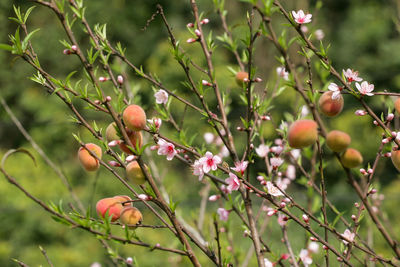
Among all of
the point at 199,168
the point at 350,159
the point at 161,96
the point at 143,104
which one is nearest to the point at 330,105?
the point at 350,159

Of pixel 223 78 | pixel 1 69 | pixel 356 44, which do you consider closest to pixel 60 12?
pixel 223 78

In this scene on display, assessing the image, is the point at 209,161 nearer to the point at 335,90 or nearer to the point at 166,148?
the point at 166,148

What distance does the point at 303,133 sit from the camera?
22.6 inches

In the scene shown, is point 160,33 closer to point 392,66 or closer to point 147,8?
point 147,8

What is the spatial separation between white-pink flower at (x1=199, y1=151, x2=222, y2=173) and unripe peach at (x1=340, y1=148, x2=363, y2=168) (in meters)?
0.25

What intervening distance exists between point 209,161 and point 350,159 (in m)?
0.27

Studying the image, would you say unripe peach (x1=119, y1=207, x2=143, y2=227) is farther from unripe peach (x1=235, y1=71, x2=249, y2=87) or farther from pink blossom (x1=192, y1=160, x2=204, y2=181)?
unripe peach (x1=235, y1=71, x2=249, y2=87)

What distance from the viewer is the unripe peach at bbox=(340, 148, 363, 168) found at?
0.52 m

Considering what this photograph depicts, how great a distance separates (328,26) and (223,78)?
3.65 metres

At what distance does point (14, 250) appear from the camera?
13.5 ft

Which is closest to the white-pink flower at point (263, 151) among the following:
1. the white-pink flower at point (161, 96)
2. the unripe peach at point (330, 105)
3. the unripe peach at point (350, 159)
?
the white-pink flower at point (161, 96)

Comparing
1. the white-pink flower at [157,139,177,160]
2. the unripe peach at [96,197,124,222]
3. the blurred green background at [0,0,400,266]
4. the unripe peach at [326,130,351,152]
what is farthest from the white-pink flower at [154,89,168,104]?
the blurred green background at [0,0,400,266]

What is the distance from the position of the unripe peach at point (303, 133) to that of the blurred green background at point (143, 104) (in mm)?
3150

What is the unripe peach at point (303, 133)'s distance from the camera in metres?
0.57
